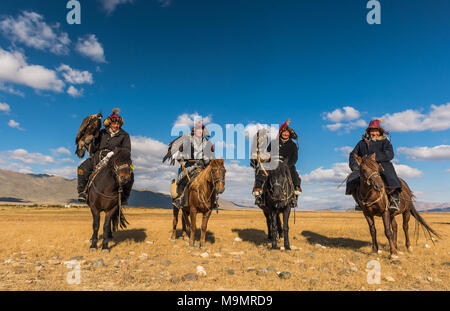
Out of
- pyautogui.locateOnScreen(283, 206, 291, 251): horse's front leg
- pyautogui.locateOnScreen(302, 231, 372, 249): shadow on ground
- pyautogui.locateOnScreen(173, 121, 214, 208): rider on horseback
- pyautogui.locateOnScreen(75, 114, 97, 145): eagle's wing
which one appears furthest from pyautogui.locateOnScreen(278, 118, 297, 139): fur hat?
pyautogui.locateOnScreen(75, 114, 97, 145): eagle's wing

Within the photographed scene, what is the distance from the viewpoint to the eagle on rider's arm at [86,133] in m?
10.7

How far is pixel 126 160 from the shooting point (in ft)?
31.9

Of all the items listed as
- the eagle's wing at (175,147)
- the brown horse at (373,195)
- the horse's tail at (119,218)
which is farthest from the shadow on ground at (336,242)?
the horse's tail at (119,218)

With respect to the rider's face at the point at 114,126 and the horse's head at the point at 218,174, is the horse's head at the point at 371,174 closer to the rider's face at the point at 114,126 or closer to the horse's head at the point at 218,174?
the horse's head at the point at 218,174

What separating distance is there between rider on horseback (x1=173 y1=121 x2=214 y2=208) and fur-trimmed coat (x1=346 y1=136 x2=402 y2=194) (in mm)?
6327

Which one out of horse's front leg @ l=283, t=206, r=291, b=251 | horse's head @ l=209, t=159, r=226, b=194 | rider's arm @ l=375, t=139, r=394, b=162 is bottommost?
horse's front leg @ l=283, t=206, r=291, b=251

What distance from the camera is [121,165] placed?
31.2 ft

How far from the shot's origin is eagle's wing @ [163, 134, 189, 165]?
12.1m

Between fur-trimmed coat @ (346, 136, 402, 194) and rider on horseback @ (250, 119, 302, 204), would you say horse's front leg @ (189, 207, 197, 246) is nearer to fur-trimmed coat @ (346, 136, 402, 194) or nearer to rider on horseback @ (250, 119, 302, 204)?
rider on horseback @ (250, 119, 302, 204)

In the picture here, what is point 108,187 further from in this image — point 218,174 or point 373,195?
point 373,195

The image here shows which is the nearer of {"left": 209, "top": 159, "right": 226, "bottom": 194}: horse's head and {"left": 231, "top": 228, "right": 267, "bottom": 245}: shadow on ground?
{"left": 209, "top": 159, "right": 226, "bottom": 194}: horse's head

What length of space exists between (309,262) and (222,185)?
3915 mm

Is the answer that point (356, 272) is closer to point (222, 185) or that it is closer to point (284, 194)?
point (284, 194)
